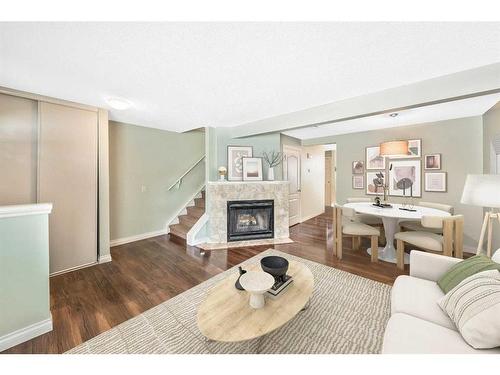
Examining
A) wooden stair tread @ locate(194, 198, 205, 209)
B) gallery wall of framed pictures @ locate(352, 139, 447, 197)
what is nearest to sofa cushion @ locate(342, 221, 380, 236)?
gallery wall of framed pictures @ locate(352, 139, 447, 197)

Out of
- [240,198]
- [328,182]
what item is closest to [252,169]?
[240,198]

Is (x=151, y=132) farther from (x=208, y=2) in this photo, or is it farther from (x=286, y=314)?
(x=286, y=314)

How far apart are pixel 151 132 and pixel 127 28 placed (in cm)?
300

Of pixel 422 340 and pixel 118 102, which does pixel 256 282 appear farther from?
pixel 118 102

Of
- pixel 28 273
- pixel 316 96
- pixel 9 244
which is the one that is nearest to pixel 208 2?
pixel 316 96

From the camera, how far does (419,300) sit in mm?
1340

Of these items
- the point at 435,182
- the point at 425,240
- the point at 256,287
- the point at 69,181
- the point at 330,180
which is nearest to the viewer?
the point at 256,287

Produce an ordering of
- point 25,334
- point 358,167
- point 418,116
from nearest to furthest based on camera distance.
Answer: point 25,334 → point 418,116 → point 358,167

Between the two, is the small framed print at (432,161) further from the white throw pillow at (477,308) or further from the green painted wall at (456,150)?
the white throw pillow at (477,308)

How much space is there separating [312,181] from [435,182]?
2.61 m

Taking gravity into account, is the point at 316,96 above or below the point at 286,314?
above

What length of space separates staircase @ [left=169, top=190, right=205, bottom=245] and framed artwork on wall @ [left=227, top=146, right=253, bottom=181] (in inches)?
44.4
